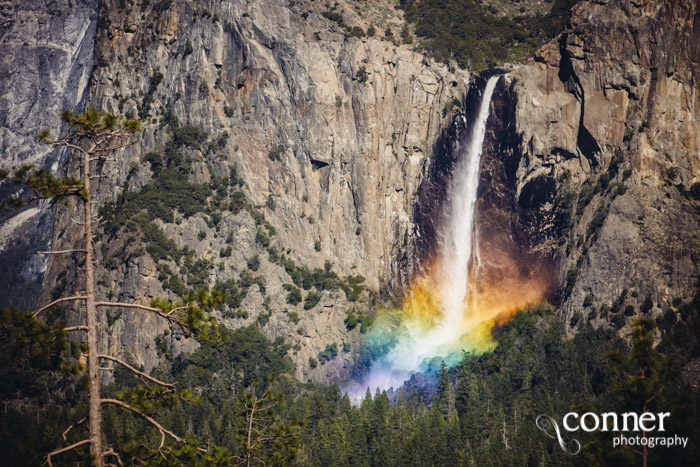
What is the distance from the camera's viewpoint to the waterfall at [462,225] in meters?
153

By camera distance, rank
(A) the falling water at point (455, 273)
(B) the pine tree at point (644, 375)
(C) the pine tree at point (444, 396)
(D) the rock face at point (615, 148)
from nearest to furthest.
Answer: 1. (B) the pine tree at point (644, 375)
2. (C) the pine tree at point (444, 396)
3. (D) the rock face at point (615, 148)
4. (A) the falling water at point (455, 273)

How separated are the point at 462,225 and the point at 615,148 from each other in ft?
92.0

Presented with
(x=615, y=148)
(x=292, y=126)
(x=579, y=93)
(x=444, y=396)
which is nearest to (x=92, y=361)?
(x=444, y=396)

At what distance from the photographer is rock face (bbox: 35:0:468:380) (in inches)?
6019

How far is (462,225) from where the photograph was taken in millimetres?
154250

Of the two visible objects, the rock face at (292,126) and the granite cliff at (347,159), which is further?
the rock face at (292,126)

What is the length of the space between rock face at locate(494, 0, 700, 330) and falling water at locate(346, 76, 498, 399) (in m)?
7.64

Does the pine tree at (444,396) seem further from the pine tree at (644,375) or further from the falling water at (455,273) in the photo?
the pine tree at (644,375)

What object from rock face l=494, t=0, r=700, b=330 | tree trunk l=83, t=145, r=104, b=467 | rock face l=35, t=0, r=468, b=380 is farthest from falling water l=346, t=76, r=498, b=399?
tree trunk l=83, t=145, r=104, b=467

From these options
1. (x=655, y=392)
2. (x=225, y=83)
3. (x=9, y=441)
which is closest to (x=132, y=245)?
(x=225, y=83)

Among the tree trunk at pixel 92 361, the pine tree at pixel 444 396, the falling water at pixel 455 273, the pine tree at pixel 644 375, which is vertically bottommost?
the pine tree at pixel 444 396

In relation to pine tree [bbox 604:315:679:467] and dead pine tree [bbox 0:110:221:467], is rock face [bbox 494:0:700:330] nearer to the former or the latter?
pine tree [bbox 604:315:679:467]

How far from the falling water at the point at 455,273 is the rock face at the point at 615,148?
764 cm

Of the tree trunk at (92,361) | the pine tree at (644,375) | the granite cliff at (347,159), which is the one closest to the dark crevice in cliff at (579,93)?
the granite cliff at (347,159)
